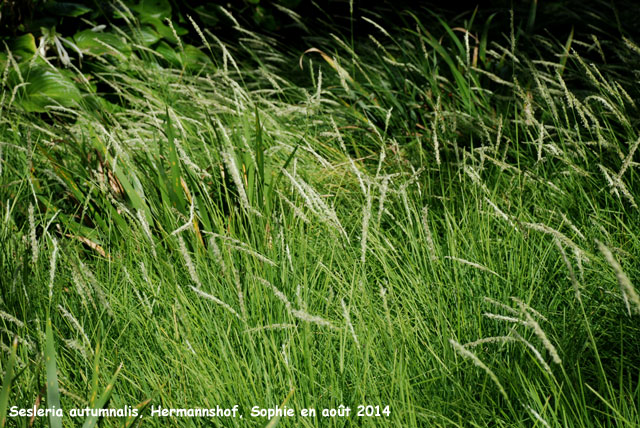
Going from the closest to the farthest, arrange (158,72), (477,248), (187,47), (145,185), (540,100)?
(477,248) < (145,185) < (540,100) < (158,72) < (187,47)

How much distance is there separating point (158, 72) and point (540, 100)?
1721 mm

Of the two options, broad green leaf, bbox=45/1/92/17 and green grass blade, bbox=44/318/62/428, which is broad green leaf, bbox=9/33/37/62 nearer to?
broad green leaf, bbox=45/1/92/17

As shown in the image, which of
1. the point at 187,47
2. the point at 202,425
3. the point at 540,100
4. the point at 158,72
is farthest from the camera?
the point at 187,47

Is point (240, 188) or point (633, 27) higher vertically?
point (240, 188)

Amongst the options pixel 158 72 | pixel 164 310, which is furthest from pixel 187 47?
pixel 164 310

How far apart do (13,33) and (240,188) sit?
8.08ft

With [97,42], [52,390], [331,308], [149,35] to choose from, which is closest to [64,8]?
[97,42]

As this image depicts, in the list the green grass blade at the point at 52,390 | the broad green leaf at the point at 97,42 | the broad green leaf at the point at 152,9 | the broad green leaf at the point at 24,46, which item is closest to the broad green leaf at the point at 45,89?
the broad green leaf at the point at 24,46

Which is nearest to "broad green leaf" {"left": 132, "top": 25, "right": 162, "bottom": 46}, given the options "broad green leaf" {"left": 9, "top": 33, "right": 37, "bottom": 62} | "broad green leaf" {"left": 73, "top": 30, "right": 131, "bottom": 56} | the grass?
"broad green leaf" {"left": 73, "top": 30, "right": 131, "bottom": 56}

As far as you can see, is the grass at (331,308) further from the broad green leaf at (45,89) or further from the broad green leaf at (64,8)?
the broad green leaf at (64,8)

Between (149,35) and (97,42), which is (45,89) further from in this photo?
(149,35)

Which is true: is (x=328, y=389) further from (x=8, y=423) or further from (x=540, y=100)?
(x=540, y=100)

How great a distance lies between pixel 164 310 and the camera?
1486 millimetres

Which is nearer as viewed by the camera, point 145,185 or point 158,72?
point 145,185
